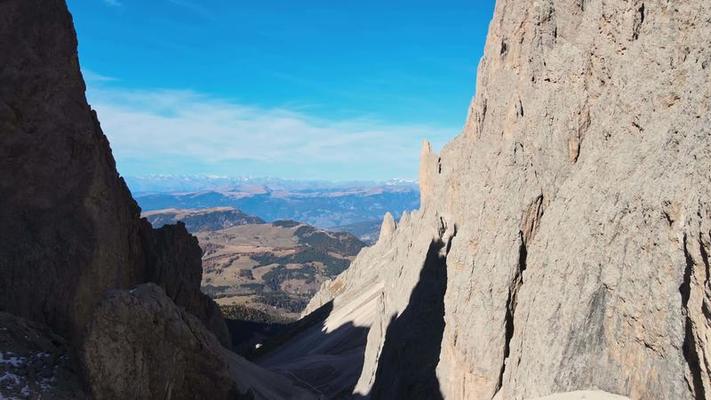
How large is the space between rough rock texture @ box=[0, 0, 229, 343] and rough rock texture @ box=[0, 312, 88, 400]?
4.37m

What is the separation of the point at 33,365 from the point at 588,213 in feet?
96.3

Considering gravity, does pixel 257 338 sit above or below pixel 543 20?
below

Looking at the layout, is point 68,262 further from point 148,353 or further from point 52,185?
point 148,353

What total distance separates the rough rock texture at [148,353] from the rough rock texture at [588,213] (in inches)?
628

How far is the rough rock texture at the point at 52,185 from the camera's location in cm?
3447

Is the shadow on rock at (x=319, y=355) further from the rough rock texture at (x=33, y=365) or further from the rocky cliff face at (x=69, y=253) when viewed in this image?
the rough rock texture at (x=33, y=365)

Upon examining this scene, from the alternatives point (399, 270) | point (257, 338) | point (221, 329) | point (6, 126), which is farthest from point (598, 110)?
point (257, 338)

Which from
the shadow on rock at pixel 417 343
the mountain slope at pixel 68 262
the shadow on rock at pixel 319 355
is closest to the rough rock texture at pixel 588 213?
the shadow on rock at pixel 417 343

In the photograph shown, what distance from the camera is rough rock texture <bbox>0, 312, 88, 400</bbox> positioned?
25.3m

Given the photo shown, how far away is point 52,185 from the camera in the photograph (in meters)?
37.9

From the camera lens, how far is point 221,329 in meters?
73.7

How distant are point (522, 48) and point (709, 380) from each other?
23.9 meters

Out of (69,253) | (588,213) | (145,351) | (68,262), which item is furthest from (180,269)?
(588,213)

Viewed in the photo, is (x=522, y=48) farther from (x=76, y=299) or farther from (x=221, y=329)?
(x=221, y=329)
